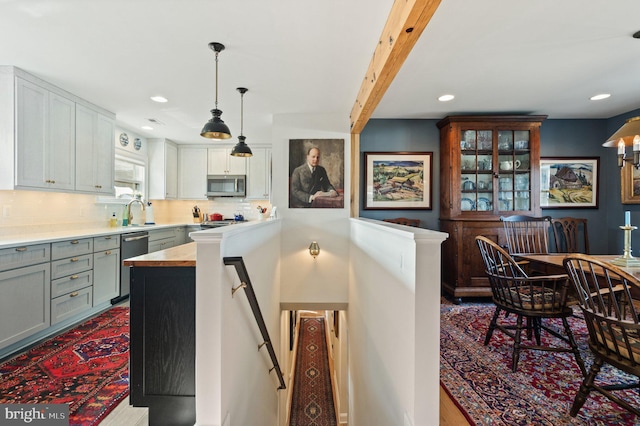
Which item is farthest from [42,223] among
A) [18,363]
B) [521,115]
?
[521,115]

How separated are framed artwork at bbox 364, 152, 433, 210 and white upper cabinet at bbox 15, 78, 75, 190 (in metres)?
3.71

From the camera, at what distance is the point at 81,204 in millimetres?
3914

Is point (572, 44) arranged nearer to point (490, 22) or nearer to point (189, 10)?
point (490, 22)

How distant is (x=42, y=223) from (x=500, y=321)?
548 centimetres

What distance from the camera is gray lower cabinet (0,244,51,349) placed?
7.52 feet

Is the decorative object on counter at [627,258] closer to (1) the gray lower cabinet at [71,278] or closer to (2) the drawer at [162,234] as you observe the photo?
(1) the gray lower cabinet at [71,278]

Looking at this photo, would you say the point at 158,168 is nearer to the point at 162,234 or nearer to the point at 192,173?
the point at 192,173

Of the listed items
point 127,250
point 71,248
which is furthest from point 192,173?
point 71,248

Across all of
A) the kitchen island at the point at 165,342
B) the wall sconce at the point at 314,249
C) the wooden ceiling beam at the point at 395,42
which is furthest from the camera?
the wall sconce at the point at 314,249

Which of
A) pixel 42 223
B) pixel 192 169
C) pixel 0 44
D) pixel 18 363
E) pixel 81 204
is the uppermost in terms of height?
pixel 0 44

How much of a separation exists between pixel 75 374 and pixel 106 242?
1681 mm

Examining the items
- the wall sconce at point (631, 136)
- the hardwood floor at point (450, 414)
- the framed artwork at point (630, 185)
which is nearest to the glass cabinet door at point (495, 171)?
the framed artwork at point (630, 185)

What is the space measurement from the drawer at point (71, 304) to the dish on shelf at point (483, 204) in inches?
197

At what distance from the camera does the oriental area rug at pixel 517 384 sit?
178 centimetres
